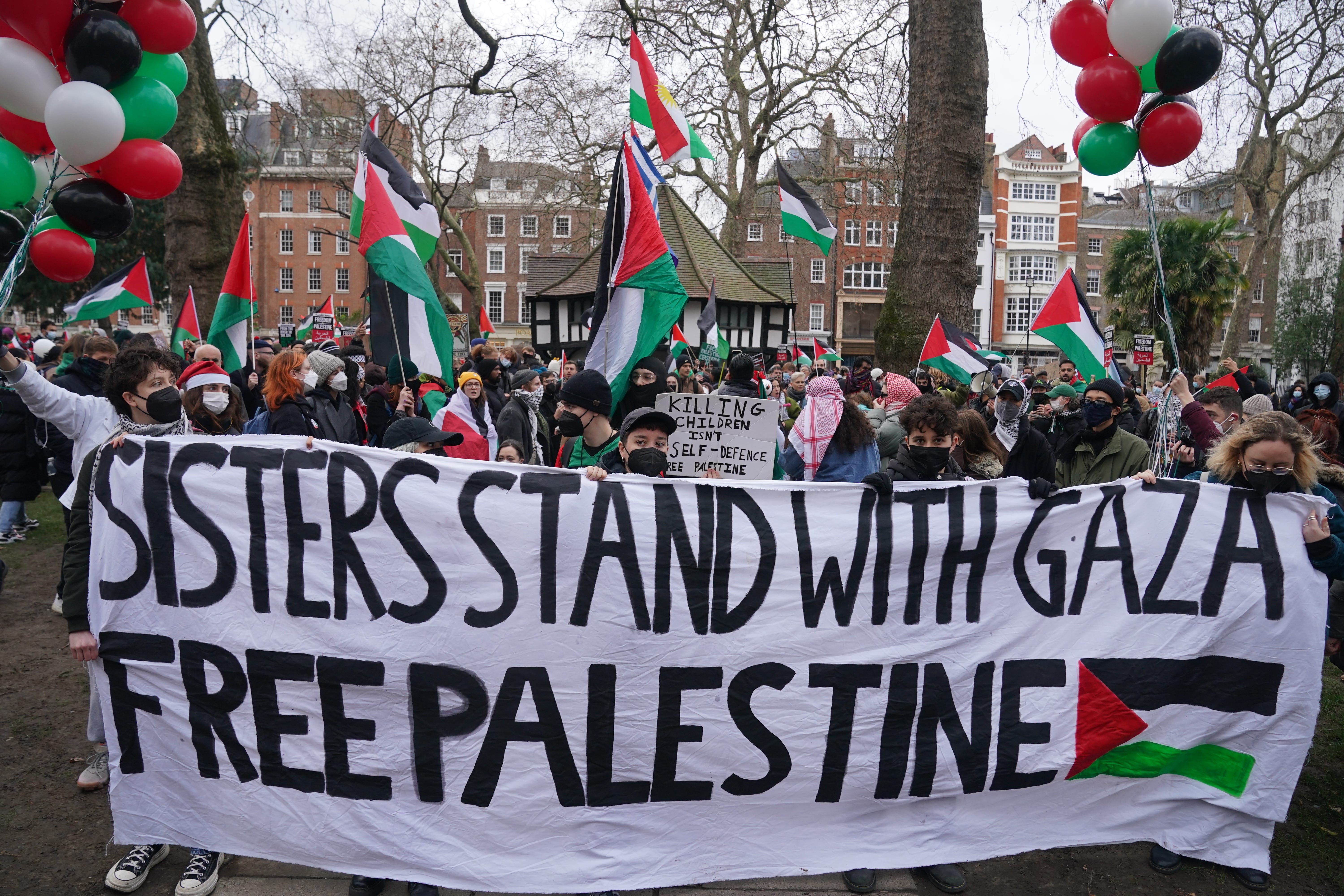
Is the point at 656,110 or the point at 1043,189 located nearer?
the point at 656,110

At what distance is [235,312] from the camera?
6.67m

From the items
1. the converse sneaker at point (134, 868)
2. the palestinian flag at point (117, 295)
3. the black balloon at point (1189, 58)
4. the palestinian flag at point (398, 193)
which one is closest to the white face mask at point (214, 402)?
the palestinian flag at point (398, 193)

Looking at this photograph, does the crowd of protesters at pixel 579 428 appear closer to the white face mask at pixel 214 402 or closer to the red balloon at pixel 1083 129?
the white face mask at pixel 214 402

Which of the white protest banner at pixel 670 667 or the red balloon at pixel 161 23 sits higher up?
the red balloon at pixel 161 23

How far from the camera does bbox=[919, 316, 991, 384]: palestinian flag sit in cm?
832

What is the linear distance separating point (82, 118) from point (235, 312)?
220 centimetres

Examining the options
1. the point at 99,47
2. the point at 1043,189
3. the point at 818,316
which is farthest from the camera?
the point at 1043,189

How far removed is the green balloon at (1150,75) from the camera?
540 cm

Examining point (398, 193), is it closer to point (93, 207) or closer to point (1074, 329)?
point (93, 207)

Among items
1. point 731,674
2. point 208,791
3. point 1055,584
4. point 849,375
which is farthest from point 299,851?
point 849,375

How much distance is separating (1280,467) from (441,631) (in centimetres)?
331

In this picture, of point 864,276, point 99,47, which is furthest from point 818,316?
point 99,47

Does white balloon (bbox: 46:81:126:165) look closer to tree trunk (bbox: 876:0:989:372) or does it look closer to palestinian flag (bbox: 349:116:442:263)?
palestinian flag (bbox: 349:116:442:263)

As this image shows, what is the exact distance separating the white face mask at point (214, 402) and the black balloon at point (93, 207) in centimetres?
138
